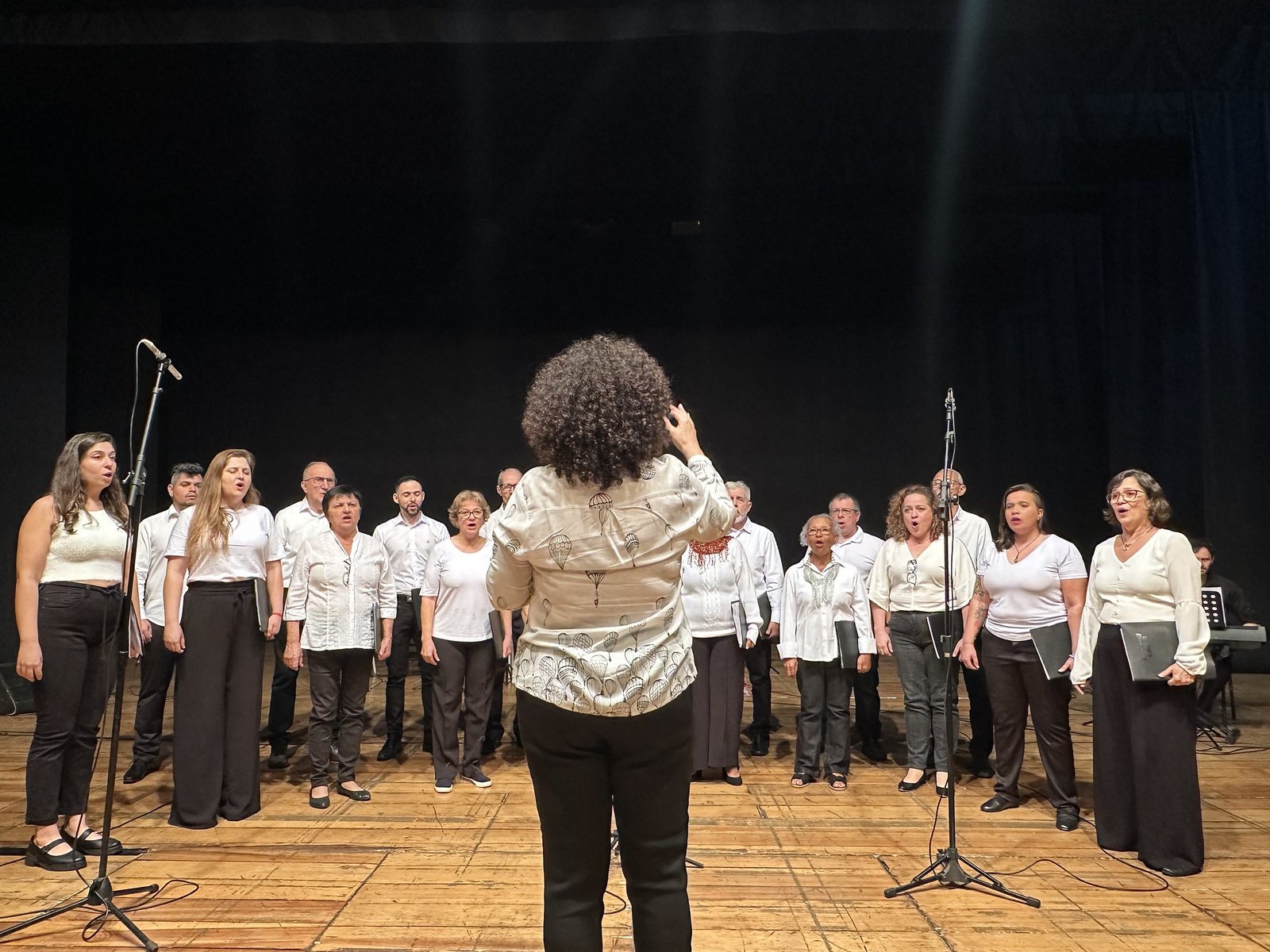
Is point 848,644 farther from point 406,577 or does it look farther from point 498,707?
point 406,577

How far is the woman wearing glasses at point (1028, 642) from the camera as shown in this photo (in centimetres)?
402

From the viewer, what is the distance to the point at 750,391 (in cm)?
975

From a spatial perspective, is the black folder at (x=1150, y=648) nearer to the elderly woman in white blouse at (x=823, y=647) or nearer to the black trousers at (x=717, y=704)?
the elderly woman in white blouse at (x=823, y=647)

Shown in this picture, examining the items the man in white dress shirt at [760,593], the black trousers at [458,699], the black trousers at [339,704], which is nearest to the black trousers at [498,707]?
the black trousers at [458,699]

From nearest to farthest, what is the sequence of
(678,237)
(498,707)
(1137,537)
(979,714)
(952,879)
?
(952,879) → (1137,537) → (979,714) → (498,707) → (678,237)

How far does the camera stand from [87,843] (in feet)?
11.6

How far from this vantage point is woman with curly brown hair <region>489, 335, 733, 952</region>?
1.79 meters

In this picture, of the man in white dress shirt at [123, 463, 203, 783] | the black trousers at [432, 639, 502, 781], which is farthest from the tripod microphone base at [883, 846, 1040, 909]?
the man in white dress shirt at [123, 463, 203, 783]

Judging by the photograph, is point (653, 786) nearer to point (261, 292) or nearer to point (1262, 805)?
point (1262, 805)

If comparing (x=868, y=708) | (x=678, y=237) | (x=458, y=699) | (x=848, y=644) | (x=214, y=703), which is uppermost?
(x=678, y=237)

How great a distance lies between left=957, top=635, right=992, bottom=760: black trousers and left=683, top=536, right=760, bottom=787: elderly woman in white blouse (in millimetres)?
1273

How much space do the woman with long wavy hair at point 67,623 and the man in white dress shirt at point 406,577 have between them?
6.74 ft

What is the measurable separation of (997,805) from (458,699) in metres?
2.65

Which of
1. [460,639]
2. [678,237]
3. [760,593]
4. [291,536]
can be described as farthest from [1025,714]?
[678,237]
